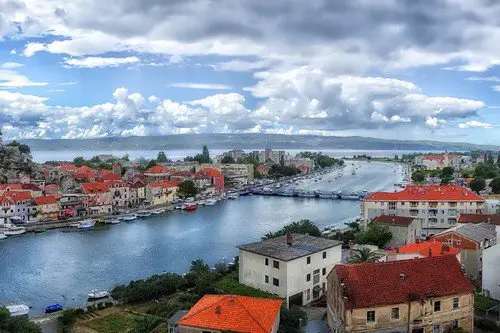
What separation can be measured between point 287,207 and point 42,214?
75.3 feet

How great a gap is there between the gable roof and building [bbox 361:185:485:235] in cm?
1345

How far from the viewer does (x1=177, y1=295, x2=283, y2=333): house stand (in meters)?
10.8

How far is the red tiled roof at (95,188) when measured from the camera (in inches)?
1709

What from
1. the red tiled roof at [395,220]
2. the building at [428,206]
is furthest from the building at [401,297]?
the building at [428,206]

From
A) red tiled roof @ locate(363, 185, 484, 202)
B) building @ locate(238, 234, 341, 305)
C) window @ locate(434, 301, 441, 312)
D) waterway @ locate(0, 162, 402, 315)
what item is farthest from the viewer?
red tiled roof @ locate(363, 185, 484, 202)

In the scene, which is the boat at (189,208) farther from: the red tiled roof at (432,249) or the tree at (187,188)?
the red tiled roof at (432,249)

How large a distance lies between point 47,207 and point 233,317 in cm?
3319

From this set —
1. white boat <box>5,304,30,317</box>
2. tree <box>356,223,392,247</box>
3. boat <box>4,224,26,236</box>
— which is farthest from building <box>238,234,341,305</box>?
boat <box>4,224,26,236</box>

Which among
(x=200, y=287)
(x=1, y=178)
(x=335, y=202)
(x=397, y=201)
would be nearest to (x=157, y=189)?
(x=1, y=178)

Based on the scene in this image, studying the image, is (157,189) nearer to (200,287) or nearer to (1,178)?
(1,178)

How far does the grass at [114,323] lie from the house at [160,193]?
34.2m

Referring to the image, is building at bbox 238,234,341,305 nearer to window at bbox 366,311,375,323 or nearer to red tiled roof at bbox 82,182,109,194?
window at bbox 366,311,375,323

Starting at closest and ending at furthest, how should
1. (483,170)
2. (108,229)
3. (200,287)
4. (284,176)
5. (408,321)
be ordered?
(408,321)
(200,287)
(108,229)
(483,170)
(284,176)

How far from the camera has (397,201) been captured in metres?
30.0
